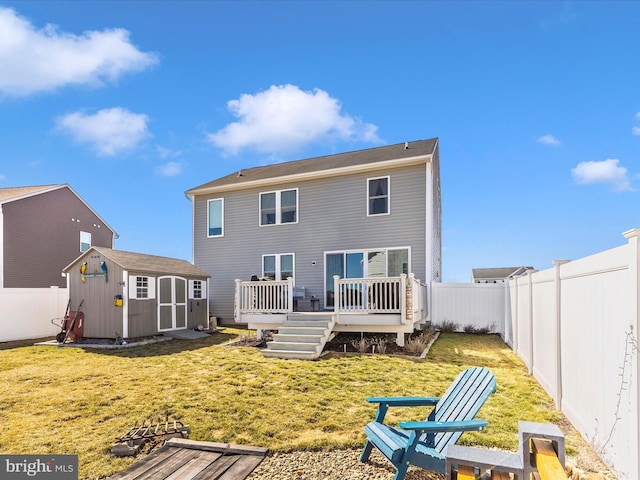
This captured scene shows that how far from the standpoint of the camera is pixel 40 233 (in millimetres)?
16719

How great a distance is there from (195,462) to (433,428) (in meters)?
2.21

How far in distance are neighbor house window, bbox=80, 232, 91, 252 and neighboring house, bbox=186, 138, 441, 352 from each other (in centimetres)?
773

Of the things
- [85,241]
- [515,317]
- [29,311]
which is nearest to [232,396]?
[515,317]

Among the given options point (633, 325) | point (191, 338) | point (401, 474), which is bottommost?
point (191, 338)

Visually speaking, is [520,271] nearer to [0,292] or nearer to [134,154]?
[134,154]

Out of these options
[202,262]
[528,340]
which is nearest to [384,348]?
[528,340]

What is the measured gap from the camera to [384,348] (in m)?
8.88

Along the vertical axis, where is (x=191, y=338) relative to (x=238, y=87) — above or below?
below

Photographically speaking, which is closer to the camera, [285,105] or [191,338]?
[191,338]

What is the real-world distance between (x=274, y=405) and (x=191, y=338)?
314 inches

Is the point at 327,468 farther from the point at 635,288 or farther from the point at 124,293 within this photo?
the point at 124,293

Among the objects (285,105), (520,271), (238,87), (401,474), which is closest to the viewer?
(401,474)

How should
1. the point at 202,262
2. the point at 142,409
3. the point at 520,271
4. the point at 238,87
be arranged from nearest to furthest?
the point at 142,409 → the point at 238,87 → the point at 202,262 → the point at 520,271

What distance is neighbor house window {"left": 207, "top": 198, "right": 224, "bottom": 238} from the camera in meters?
15.4
